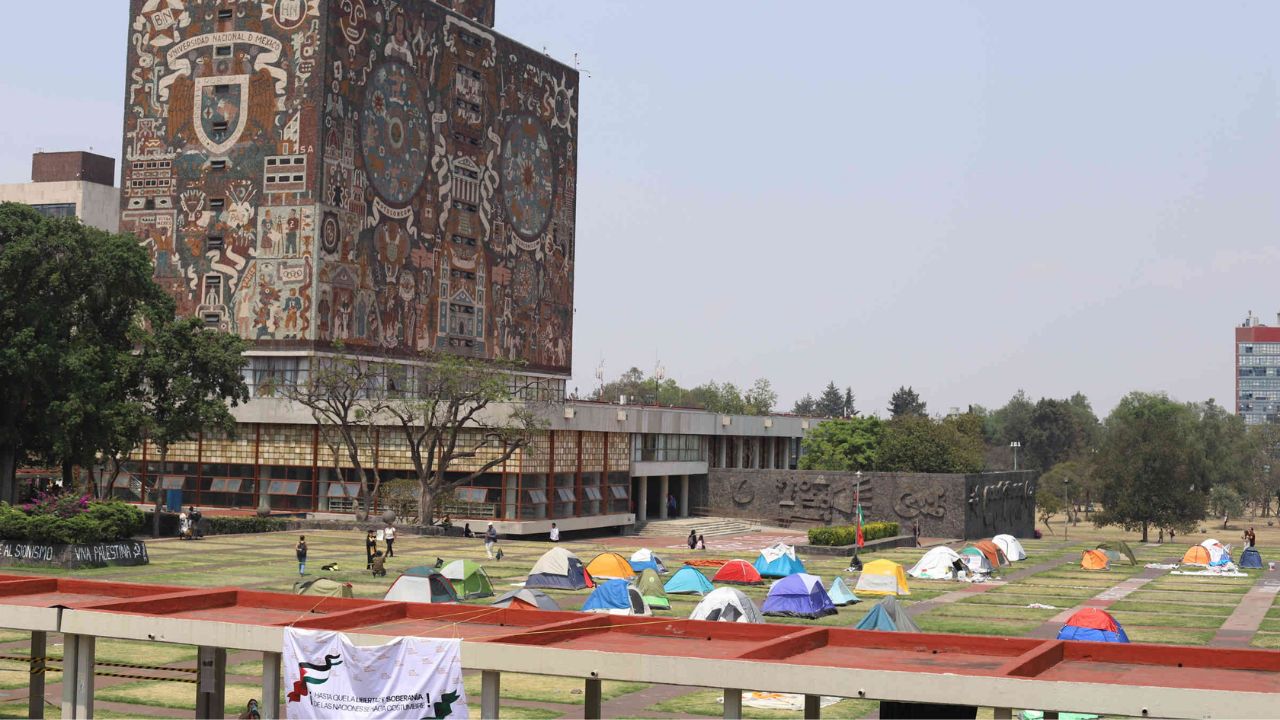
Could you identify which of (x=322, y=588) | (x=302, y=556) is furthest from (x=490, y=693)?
(x=302, y=556)

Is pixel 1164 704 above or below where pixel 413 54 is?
below

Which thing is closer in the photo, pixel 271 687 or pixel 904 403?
pixel 271 687

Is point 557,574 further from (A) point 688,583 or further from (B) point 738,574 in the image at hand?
(B) point 738,574

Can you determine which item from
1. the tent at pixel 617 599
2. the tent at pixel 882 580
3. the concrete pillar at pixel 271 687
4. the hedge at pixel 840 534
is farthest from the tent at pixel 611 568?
Result: the concrete pillar at pixel 271 687

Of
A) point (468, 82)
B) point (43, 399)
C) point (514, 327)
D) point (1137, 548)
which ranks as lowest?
point (1137, 548)

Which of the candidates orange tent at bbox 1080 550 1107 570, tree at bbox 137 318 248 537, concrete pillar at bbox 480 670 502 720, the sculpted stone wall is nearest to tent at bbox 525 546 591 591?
tree at bbox 137 318 248 537

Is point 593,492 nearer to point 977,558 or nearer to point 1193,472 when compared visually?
point 977,558

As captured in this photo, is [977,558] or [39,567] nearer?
[39,567]

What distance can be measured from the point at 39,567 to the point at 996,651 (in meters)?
Answer: 38.9

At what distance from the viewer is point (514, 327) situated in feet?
323

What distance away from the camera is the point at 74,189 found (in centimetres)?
9369

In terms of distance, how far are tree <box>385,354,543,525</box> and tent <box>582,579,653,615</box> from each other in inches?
1061

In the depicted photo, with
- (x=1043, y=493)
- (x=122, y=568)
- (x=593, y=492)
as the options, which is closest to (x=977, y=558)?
(x=593, y=492)

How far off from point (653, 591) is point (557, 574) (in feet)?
15.8
